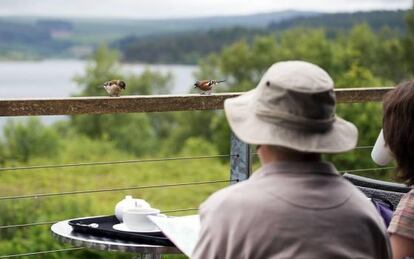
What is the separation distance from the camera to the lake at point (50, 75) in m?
49.0

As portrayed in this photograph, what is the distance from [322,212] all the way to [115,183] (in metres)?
34.3

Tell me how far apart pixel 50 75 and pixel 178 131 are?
35.6 ft

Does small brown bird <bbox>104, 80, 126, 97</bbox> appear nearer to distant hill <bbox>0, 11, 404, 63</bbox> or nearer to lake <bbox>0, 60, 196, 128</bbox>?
lake <bbox>0, 60, 196, 128</bbox>

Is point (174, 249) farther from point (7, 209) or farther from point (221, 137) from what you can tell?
point (221, 137)

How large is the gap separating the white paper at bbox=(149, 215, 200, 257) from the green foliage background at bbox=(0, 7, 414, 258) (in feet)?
76.9

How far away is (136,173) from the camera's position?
124 feet

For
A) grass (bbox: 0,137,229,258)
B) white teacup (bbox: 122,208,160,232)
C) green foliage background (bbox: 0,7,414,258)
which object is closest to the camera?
white teacup (bbox: 122,208,160,232)

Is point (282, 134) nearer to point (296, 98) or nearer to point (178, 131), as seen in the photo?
point (296, 98)

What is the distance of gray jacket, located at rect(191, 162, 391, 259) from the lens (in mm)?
1706

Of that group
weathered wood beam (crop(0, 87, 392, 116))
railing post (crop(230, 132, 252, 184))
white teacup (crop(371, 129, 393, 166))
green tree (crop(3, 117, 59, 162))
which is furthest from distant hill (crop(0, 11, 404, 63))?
white teacup (crop(371, 129, 393, 166))

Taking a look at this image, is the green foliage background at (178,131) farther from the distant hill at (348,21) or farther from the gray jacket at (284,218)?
the gray jacket at (284,218)

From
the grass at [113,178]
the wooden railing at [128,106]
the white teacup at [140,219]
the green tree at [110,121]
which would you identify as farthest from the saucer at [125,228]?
the green tree at [110,121]

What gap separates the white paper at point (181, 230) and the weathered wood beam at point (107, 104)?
801 mm

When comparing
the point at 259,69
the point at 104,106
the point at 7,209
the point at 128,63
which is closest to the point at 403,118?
the point at 104,106
